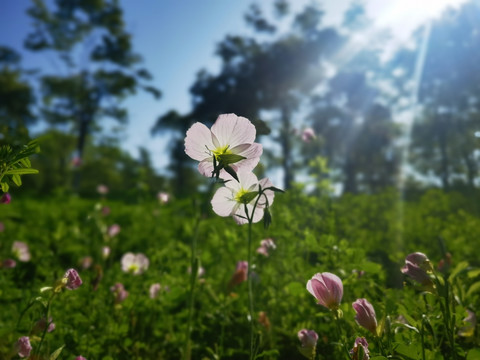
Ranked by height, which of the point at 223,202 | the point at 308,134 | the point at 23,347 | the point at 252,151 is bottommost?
the point at 23,347

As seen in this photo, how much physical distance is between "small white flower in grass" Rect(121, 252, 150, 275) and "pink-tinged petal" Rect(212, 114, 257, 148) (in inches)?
54.9

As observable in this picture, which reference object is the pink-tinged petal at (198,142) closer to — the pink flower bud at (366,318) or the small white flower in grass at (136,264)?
the pink flower bud at (366,318)

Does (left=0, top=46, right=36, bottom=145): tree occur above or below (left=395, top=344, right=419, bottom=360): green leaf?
above

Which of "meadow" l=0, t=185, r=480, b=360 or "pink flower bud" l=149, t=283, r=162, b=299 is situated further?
"pink flower bud" l=149, t=283, r=162, b=299

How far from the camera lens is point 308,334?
1065mm

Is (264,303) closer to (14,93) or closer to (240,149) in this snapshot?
(240,149)

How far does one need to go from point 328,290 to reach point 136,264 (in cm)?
160

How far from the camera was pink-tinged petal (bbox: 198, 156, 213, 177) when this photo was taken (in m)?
0.91

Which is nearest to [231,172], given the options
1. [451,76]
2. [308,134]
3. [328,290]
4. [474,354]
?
[328,290]

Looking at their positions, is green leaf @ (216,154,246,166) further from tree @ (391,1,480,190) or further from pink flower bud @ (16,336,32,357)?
tree @ (391,1,480,190)

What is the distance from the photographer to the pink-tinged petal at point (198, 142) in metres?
0.87

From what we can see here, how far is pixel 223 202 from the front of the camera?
1.01 metres

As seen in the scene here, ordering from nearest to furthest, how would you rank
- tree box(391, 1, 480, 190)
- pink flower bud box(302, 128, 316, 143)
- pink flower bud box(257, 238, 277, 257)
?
pink flower bud box(257, 238, 277, 257), pink flower bud box(302, 128, 316, 143), tree box(391, 1, 480, 190)

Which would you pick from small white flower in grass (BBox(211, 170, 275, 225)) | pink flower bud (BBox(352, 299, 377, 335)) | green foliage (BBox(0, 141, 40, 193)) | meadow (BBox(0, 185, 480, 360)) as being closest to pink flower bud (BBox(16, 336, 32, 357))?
meadow (BBox(0, 185, 480, 360))
